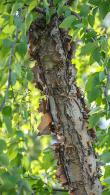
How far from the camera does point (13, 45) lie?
1770mm

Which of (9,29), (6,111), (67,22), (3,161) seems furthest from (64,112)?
(3,161)

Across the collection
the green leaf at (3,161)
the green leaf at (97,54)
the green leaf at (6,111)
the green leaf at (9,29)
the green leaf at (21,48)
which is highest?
the green leaf at (9,29)

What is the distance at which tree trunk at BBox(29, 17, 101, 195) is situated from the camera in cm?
243

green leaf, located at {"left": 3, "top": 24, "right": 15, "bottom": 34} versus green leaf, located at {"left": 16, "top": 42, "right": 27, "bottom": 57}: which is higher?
green leaf, located at {"left": 3, "top": 24, "right": 15, "bottom": 34}

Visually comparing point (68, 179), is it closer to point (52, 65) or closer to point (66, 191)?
point (66, 191)

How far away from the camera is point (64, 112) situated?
2439 mm

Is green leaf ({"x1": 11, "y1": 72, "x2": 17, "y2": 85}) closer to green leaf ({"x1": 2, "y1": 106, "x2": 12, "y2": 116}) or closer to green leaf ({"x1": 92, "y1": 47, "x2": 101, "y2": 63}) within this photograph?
green leaf ({"x1": 2, "y1": 106, "x2": 12, "y2": 116})

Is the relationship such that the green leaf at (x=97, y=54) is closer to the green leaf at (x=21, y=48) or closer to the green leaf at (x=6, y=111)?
the green leaf at (x=21, y=48)

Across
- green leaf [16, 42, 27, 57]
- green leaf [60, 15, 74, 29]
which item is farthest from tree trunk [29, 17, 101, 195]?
green leaf [16, 42, 27, 57]

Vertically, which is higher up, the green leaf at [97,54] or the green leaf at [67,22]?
the green leaf at [67,22]

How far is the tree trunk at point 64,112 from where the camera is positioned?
2430mm

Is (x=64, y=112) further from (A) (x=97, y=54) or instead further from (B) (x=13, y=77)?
(B) (x=13, y=77)

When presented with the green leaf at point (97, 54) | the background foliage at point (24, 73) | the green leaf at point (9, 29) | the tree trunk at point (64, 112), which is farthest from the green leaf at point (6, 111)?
the tree trunk at point (64, 112)

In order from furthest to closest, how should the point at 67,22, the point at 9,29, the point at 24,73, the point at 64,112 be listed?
the point at 64,112 < the point at 24,73 < the point at 67,22 < the point at 9,29
